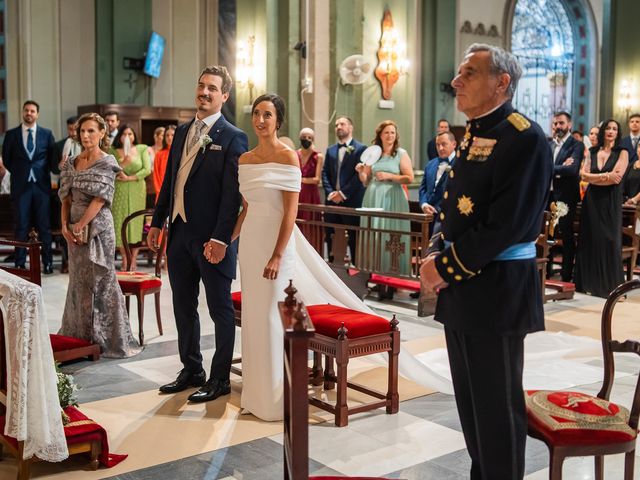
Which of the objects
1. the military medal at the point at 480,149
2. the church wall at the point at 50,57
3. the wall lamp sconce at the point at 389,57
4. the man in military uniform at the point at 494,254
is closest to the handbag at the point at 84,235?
the man in military uniform at the point at 494,254

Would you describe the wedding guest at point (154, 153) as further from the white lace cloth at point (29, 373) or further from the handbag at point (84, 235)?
the white lace cloth at point (29, 373)

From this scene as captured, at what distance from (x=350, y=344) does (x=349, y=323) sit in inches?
5.1

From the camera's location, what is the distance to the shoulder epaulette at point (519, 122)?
253 centimetres

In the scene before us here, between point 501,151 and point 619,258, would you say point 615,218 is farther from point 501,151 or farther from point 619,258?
point 501,151

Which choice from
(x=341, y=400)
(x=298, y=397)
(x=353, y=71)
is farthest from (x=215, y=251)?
(x=353, y=71)

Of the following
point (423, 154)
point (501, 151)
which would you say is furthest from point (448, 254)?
point (423, 154)

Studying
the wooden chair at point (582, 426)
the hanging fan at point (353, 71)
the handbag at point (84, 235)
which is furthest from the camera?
the hanging fan at point (353, 71)

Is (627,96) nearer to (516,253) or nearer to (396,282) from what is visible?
(396,282)

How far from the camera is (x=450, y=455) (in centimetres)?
385

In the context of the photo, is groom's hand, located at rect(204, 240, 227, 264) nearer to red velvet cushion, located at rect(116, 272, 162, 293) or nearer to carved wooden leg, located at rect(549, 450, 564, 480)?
red velvet cushion, located at rect(116, 272, 162, 293)

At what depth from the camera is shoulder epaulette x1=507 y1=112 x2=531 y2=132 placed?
99.7 inches

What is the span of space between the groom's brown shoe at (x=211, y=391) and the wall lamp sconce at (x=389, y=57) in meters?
6.68

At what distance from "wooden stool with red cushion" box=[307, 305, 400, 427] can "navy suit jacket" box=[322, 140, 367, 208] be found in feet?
14.6

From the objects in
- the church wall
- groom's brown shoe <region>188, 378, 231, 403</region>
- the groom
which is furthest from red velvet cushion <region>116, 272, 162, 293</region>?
the church wall
